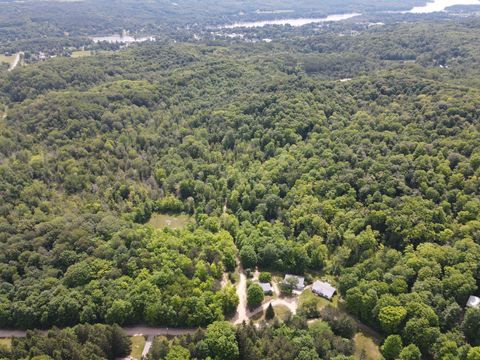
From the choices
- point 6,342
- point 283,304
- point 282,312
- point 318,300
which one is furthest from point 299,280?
point 6,342

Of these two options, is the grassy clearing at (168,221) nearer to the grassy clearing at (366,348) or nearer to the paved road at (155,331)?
the paved road at (155,331)

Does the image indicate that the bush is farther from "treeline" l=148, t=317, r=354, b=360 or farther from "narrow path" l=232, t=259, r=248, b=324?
"treeline" l=148, t=317, r=354, b=360

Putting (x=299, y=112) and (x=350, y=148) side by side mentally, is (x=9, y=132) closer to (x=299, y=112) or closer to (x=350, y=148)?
(x=299, y=112)

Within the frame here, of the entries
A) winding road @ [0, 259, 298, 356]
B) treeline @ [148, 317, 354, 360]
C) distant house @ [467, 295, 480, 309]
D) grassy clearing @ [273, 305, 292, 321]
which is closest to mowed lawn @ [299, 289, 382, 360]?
treeline @ [148, 317, 354, 360]

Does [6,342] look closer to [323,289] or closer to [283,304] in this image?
[283,304]

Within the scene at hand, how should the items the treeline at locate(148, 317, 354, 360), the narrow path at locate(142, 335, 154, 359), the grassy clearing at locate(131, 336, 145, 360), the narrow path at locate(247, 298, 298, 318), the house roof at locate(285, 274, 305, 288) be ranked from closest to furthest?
1. the treeline at locate(148, 317, 354, 360)
2. the narrow path at locate(142, 335, 154, 359)
3. the grassy clearing at locate(131, 336, 145, 360)
4. the narrow path at locate(247, 298, 298, 318)
5. the house roof at locate(285, 274, 305, 288)

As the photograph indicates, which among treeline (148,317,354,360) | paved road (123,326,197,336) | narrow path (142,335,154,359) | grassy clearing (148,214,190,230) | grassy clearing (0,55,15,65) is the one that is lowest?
narrow path (142,335,154,359)

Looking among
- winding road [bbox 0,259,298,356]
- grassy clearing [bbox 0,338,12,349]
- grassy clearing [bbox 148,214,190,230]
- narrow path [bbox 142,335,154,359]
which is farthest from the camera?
grassy clearing [bbox 148,214,190,230]

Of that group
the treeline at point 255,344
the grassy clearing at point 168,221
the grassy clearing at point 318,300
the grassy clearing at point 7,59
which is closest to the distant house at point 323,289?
the grassy clearing at point 318,300
